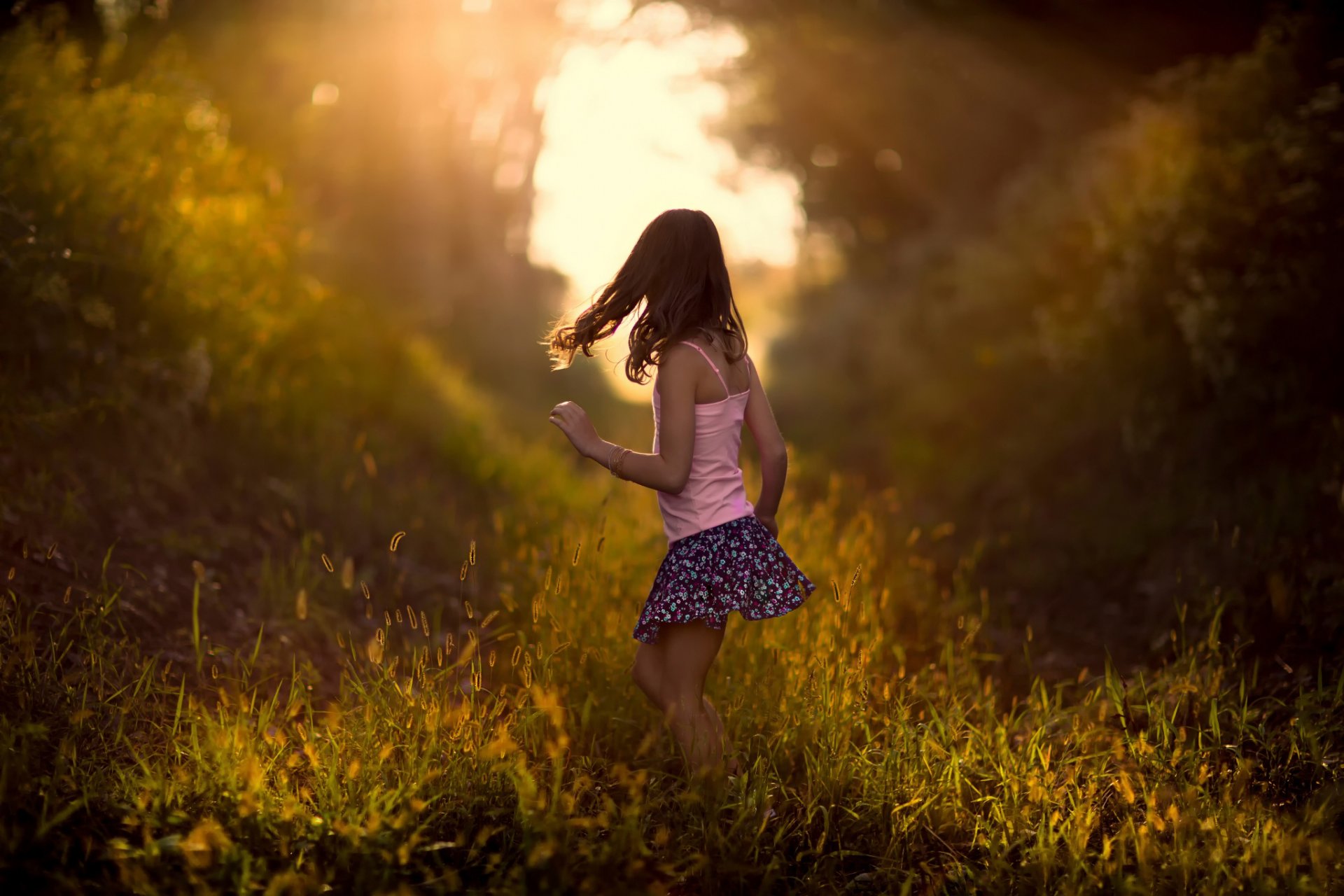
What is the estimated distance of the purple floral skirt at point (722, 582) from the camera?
3209 millimetres

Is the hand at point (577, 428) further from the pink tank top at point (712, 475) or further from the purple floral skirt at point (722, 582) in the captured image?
the purple floral skirt at point (722, 582)

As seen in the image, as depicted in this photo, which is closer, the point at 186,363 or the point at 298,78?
the point at 186,363

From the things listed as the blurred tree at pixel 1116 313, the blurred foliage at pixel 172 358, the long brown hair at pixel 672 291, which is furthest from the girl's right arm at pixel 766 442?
the blurred foliage at pixel 172 358

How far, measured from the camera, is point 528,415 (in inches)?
465

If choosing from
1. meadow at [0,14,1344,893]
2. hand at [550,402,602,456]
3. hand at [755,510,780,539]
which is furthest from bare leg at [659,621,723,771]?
hand at [550,402,602,456]

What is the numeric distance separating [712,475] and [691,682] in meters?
0.70

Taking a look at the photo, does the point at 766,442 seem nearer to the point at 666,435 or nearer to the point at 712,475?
the point at 712,475

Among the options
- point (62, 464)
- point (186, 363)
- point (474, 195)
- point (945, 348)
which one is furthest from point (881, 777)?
point (474, 195)

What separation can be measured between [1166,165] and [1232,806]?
639 centimetres

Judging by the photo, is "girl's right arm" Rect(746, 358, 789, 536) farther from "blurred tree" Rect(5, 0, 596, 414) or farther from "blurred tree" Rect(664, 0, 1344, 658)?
"blurred tree" Rect(5, 0, 596, 414)

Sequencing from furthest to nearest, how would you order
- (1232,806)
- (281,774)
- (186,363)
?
(186,363)
(1232,806)
(281,774)

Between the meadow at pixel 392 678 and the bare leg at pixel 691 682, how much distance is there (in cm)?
14

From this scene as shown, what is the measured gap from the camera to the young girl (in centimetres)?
319

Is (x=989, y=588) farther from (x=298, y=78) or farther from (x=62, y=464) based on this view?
(x=298, y=78)
